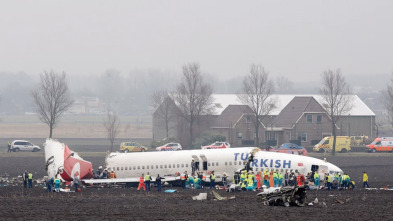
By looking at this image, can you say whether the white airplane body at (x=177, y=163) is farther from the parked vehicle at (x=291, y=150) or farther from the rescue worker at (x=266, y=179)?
the parked vehicle at (x=291, y=150)

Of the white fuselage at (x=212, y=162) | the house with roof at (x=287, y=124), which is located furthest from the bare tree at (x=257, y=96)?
the white fuselage at (x=212, y=162)

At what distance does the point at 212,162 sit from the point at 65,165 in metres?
11.4

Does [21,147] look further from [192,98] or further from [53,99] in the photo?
[192,98]

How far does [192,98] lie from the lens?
11175cm

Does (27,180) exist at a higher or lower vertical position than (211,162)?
lower

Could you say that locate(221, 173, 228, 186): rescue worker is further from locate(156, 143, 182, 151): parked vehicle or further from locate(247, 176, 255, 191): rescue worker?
locate(156, 143, 182, 151): parked vehicle

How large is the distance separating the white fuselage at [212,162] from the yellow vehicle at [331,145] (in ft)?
145

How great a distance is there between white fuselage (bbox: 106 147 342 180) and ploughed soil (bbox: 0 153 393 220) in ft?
9.24

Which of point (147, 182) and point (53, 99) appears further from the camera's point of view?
point (53, 99)

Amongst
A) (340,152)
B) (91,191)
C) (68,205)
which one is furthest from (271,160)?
(340,152)

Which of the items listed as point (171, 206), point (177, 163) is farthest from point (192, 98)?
point (171, 206)

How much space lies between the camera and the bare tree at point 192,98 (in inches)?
4394

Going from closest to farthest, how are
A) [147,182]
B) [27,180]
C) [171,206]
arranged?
[171,206], [147,182], [27,180]

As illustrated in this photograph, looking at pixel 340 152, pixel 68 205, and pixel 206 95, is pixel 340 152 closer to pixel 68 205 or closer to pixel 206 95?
pixel 206 95
